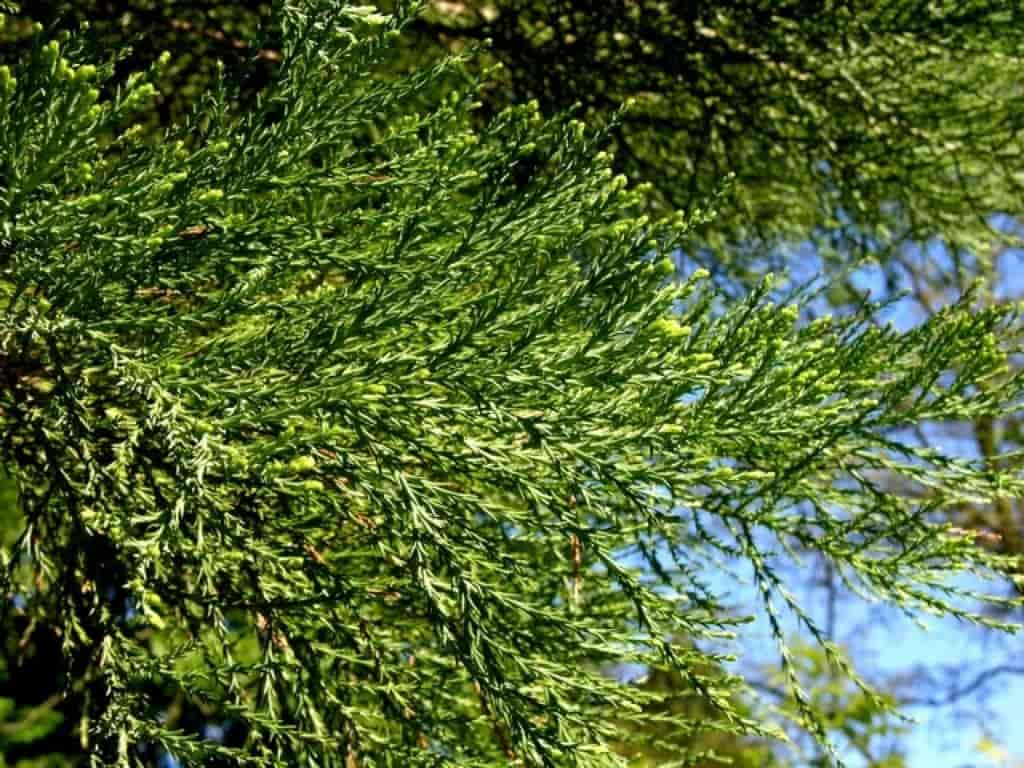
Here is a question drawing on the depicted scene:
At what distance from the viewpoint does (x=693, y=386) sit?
2439 mm

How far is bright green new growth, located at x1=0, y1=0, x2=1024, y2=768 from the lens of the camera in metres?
2.28

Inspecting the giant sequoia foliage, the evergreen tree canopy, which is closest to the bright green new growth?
the giant sequoia foliage

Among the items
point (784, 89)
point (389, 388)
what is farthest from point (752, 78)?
point (389, 388)

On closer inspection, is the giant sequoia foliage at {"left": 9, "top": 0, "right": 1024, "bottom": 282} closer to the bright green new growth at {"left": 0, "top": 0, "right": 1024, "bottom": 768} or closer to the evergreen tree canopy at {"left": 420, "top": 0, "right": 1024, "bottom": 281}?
the evergreen tree canopy at {"left": 420, "top": 0, "right": 1024, "bottom": 281}

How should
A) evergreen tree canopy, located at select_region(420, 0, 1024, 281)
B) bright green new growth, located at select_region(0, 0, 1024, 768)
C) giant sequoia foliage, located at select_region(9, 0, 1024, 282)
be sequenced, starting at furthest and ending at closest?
evergreen tree canopy, located at select_region(420, 0, 1024, 281) < giant sequoia foliage, located at select_region(9, 0, 1024, 282) < bright green new growth, located at select_region(0, 0, 1024, 768)

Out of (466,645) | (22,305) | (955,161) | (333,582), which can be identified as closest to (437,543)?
(466,645)

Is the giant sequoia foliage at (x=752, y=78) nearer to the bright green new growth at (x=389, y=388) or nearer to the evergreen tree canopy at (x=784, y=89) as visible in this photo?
the evergreen tree canopy at (x=784, y=89)

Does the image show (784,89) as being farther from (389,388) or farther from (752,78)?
(389,388)

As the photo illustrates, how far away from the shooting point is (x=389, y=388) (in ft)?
7.74

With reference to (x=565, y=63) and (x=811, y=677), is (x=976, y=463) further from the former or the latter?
(x=811, y=677)

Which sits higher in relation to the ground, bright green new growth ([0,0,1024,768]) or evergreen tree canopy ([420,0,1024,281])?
evergreen tree canopy ([420,0,1024,281])

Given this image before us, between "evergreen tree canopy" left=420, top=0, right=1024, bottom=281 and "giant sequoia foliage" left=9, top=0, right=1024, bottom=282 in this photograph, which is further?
"evergreen tree canopy" left=420, top=0, right=1024, bottom=281

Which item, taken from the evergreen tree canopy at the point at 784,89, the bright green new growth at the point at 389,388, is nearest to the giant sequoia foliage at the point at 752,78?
the evergreen tree canopy at the point at 784,89

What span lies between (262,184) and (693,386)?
44.2 inches
